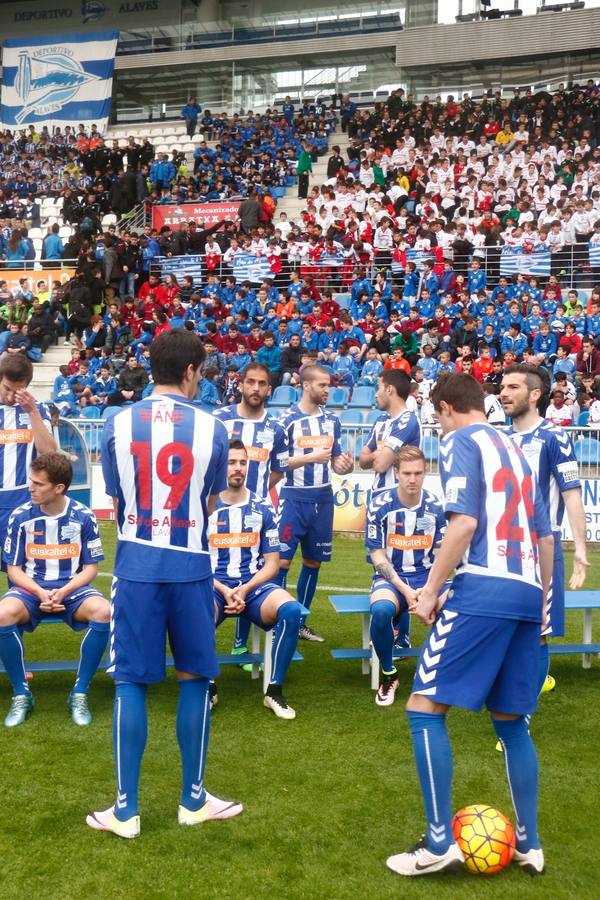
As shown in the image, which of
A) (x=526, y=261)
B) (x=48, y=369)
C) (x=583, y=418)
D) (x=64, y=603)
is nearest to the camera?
(x=64, y=603)

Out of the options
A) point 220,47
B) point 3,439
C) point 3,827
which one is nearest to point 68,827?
point 3,827

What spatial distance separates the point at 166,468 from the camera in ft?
13.4

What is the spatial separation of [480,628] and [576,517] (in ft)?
5.83

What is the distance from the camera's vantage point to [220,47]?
32.6m

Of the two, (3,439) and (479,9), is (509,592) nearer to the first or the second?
→ (3,439)

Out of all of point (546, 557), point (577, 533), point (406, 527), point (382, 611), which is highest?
point (546, 557)

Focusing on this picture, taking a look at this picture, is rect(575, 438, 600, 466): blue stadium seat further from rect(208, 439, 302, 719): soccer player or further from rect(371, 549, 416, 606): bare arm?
rect(208, 439, 302, 719): soccer player

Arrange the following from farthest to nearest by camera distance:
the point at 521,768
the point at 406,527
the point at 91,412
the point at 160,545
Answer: the point at 91,412 → the point at 406,527 → the point at 160,545 → the point at 521,768

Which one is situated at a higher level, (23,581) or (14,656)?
(23,581)

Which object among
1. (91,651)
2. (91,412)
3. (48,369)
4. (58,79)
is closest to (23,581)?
(91,651)

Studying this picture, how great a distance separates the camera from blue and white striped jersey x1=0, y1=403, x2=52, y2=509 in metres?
6.71

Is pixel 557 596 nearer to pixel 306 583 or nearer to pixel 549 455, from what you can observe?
pixel 549 455

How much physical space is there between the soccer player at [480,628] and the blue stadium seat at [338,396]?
514 inches

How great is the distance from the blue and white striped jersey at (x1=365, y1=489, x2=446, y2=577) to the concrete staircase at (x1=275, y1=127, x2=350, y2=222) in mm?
19196
